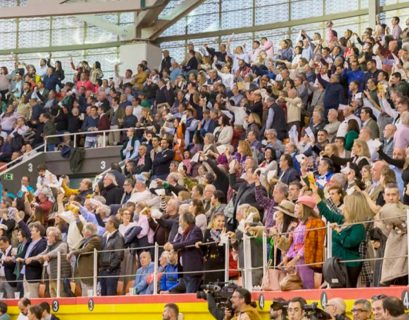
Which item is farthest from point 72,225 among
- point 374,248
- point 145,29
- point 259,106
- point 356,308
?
point 145,29

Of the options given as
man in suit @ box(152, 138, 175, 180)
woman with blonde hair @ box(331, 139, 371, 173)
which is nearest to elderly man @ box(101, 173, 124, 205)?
man in suit @ box(152, 138, 175, 180)

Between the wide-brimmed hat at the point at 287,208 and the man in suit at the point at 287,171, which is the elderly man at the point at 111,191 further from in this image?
the wide-brimmed hat at the point at 287,208

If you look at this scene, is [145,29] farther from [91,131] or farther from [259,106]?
[259,106]

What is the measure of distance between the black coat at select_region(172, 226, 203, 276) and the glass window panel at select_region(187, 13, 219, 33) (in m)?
16.4

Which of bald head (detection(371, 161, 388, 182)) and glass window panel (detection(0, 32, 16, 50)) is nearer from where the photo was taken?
bald head (detection(371, 161, 388, 182))

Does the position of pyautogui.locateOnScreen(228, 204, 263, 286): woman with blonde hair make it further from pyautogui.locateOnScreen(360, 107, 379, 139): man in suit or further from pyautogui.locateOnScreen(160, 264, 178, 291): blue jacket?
pyautogui.locateOnScreen(360, 107, 379, 139): man in suit

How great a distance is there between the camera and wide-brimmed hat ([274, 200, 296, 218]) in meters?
12.7

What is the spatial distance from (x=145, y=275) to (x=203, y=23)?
52.5ft

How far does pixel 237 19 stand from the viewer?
29.5 metres

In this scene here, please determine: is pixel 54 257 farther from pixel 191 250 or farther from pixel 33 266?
pixel 191 250

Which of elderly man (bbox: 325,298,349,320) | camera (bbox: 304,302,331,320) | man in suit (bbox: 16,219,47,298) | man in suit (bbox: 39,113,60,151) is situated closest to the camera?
camera (bbox: 304,302,331,320)

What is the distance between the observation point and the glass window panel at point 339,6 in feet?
88.5

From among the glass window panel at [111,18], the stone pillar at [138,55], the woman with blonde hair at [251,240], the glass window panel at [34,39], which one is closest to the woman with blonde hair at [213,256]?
the woman with blonde hair at [251,240]

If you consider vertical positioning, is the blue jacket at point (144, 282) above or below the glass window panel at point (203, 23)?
below
